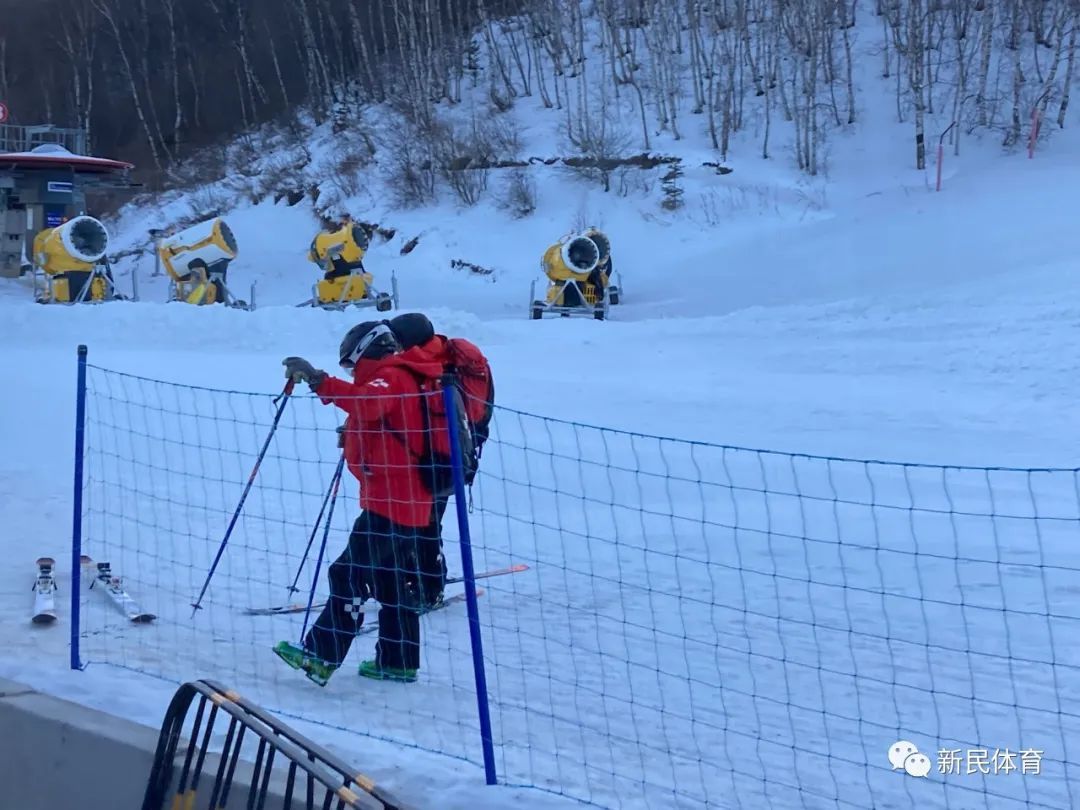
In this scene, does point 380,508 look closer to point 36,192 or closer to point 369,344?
point 369,344

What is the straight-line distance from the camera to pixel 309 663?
499 cm

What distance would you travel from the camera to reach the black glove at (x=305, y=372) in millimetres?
5143

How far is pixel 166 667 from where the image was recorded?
5.24 meters

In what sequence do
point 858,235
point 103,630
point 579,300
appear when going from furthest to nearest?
1. point 858,235
2. point 579,300
3. point 103,630

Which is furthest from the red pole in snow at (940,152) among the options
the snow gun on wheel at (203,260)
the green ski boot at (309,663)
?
the green ski boot at (309,663)

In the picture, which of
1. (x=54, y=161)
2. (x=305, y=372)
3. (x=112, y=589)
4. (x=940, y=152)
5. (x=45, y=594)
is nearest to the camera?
(x=305, y=372)

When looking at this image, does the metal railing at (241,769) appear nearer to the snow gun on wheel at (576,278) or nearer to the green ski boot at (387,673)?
the green ski boot at (387,673)

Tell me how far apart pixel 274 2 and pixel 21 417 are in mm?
29042

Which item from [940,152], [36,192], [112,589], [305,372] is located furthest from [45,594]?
[36,192]

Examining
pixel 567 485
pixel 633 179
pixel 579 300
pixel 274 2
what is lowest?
pixel 567 485

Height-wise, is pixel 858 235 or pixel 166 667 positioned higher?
pixel 858 235

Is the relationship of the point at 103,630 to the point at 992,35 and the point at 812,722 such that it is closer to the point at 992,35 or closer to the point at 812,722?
the point at 812,722

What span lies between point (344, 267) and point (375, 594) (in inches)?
542

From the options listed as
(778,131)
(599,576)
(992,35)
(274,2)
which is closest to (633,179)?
(778,131)
